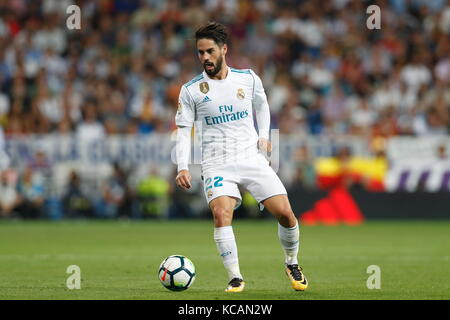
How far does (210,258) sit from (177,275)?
173 inches

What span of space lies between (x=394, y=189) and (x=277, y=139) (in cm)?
288

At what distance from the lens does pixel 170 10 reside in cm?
2748

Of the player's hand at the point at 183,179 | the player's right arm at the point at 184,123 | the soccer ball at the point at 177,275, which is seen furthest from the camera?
the player's right arm at the point at 184,123

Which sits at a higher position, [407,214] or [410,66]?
[410,66]

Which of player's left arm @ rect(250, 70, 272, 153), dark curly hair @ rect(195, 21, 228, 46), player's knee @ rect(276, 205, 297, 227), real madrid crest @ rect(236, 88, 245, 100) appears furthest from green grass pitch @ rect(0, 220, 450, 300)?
dark curly hair @ rect(195, 21, 228, 46)

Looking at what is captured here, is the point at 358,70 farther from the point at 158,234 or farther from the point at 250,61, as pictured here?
the point at 158,234

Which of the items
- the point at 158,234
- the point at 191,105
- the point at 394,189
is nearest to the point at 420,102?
the point at 394,189

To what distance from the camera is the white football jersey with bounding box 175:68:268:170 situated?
958 centimetres

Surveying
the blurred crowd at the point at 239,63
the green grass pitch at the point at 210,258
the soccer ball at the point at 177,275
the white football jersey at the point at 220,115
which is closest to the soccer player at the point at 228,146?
the white football jersey at the point at 220,115

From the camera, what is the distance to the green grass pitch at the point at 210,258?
9.49 metres

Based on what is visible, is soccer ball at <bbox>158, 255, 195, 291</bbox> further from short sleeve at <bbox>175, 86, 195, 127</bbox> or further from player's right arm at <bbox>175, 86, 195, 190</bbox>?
short sleeve at <bbox>175, 86, 195, 127</bbox>

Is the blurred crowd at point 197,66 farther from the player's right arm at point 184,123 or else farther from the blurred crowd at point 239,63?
the player's right arm at point 184,123

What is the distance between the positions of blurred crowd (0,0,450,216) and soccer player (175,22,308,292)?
13.4m
